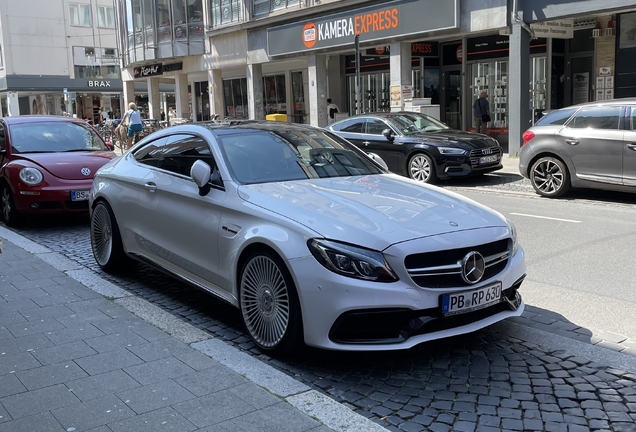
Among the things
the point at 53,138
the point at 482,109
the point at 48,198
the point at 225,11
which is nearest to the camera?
the point at 48,198

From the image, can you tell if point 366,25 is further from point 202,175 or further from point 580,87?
point 202,175

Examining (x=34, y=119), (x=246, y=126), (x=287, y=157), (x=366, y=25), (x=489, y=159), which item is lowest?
(x=489, y=159)

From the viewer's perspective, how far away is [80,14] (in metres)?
59.7

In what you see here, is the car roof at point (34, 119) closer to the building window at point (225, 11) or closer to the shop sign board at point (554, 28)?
the shop sign board at point (554, 28)

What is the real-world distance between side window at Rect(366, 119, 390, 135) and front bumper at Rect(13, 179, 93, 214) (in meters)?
7.17

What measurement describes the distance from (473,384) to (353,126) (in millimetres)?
11684

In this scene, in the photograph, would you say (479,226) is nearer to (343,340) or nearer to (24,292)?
(343,340)

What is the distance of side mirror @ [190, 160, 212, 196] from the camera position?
5043mm

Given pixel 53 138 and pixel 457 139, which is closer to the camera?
pixel 53 138

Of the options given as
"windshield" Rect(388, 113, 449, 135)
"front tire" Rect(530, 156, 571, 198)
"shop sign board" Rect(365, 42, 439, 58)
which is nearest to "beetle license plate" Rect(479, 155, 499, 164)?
"windshield" Rect(388, 113, 449, 135)

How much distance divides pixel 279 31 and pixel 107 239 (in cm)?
2086

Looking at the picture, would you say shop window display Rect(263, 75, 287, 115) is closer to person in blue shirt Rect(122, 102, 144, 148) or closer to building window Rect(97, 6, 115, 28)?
person in blue shirt Rect(122, 102, 144, 148)

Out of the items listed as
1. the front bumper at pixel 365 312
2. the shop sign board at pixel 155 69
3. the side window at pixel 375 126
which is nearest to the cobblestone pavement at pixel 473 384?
the front bumper at pixel 365 312

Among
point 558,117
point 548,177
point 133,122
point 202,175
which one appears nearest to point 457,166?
point 548,177
